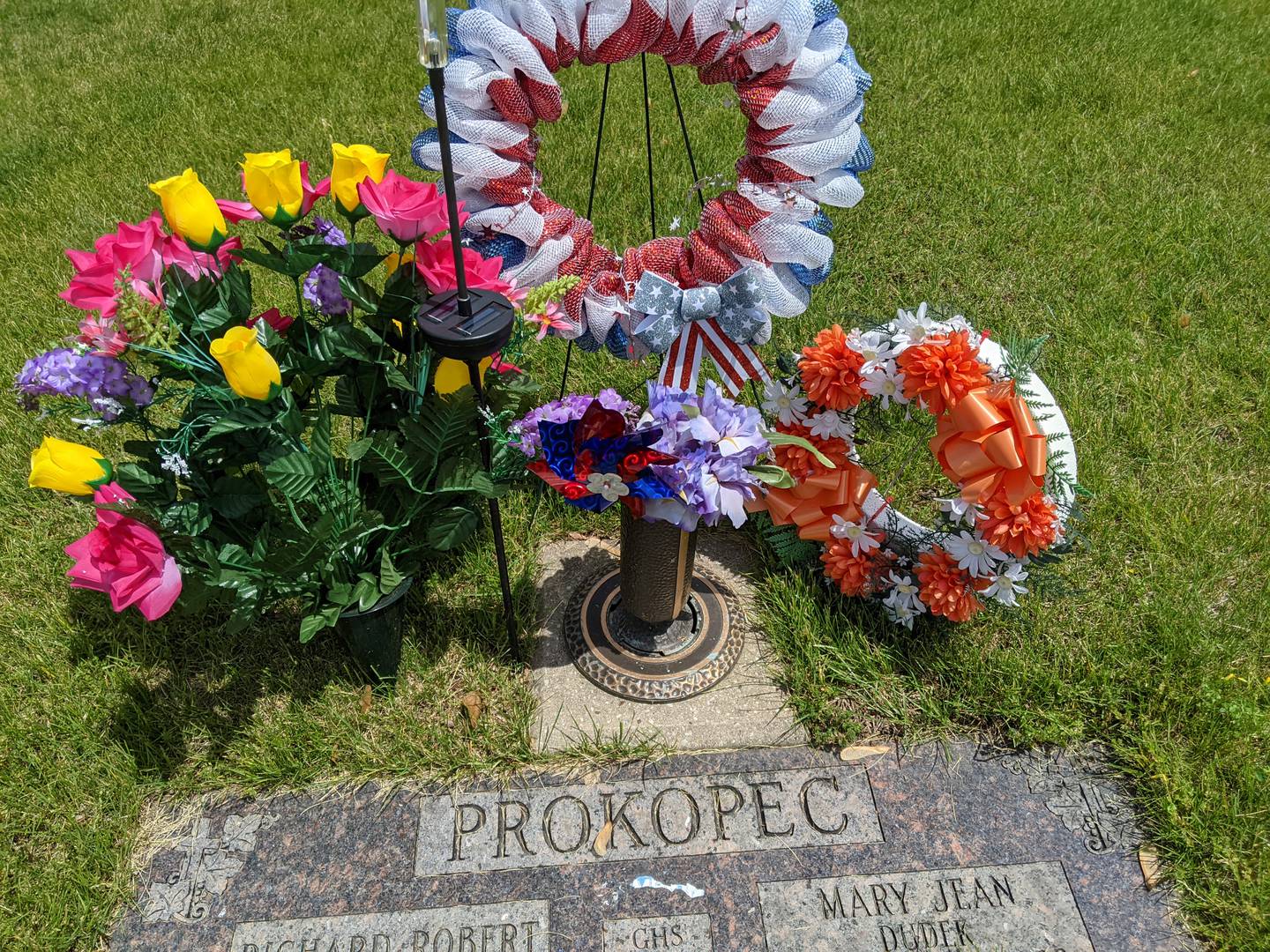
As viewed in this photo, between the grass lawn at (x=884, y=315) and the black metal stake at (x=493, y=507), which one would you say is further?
the grass lawn at (x=884, y=315)

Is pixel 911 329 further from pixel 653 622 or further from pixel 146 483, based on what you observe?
pixel 146 483

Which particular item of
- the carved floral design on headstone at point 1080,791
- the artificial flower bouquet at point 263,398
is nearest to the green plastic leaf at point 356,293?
the artificial flower bouquet at point 263,398

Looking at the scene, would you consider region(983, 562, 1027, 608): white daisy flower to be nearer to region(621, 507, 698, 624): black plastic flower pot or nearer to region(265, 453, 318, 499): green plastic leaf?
region(621, 507, 698, 624): black plastic flower pot

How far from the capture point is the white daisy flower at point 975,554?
2.13 metres

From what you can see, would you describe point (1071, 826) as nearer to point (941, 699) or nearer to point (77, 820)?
point (941, 699)

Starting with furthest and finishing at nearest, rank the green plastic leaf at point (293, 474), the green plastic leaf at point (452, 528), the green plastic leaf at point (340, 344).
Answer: the green plastic leaf at point (452, 528) < the green plastic leaf at point (340, 344) < the green plastic leaf at point (293, 474)

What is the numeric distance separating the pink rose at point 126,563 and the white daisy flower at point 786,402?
1454mm

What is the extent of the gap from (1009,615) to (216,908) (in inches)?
80.9

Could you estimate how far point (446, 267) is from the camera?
6.18ft

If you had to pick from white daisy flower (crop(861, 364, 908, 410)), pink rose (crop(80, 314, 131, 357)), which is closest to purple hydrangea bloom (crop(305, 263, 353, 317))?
pink rose (crop(80, 314, 131, 357))

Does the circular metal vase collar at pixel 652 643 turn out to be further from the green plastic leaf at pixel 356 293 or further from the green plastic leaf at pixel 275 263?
the green plastic leaf at pixel 275 263

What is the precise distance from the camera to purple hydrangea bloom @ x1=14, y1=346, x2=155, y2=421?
172 centimetres

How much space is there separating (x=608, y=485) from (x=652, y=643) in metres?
0.72

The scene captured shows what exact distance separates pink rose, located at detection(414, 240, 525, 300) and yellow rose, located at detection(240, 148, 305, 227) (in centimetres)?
26
